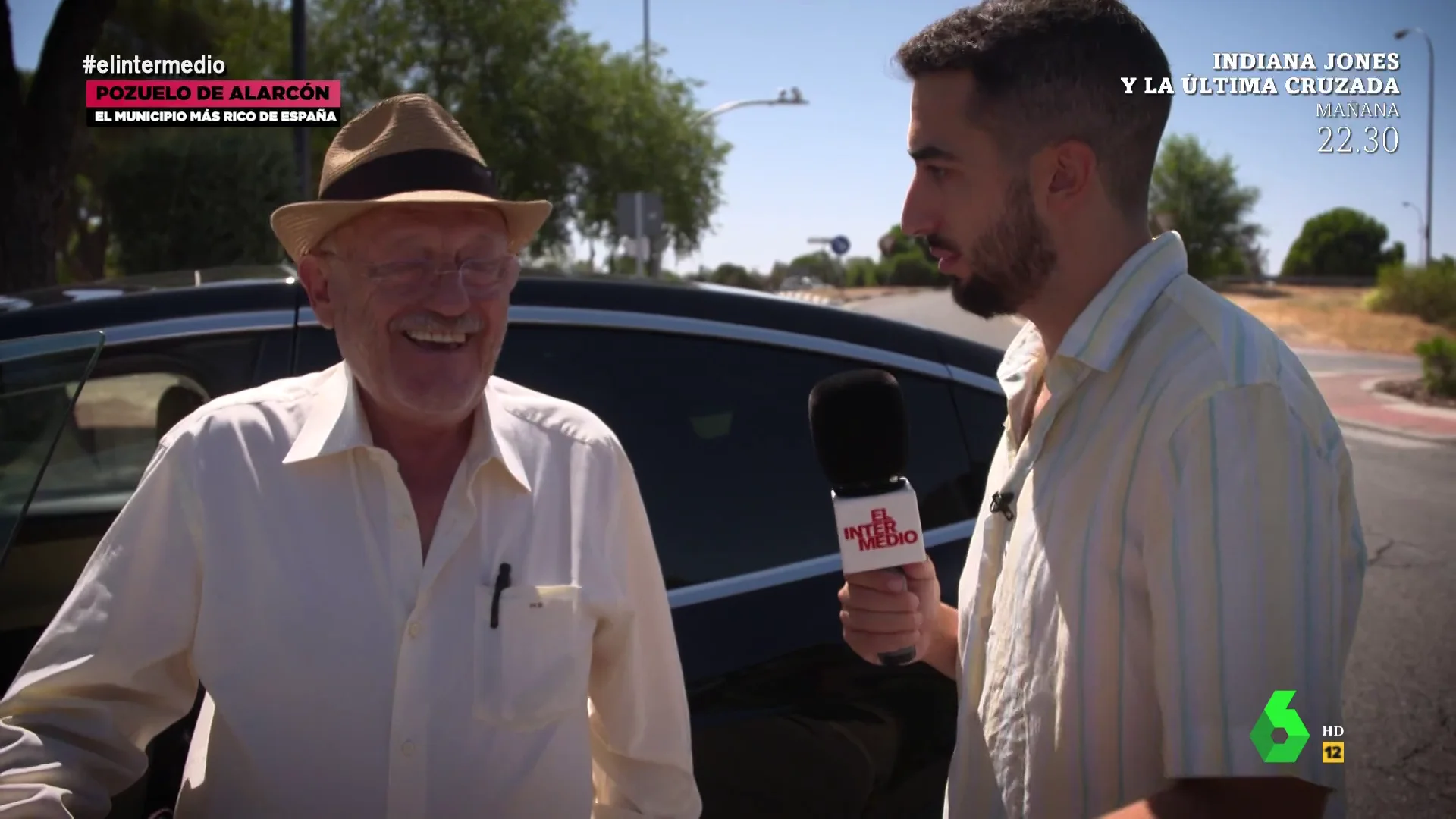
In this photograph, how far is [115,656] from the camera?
1.79 m

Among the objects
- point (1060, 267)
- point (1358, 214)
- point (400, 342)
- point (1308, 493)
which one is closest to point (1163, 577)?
point (1308, 493)

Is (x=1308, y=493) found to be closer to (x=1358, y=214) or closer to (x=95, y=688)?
(x=95, y=688)

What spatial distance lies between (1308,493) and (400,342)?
1418 mm

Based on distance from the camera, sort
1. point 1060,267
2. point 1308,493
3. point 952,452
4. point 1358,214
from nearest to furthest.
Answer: point 1308,493
point 1060,267
point 952,452
point 1358,214

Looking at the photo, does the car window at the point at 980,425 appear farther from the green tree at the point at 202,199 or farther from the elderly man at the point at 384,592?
the green tree at the point at 202,199

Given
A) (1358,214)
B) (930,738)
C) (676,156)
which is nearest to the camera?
(930,738)

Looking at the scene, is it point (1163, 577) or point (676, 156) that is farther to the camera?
point (676, 156)

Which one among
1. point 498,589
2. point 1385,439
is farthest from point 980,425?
point 1385,439

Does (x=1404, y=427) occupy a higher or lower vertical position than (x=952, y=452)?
lower

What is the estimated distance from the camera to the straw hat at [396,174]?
1.97 m

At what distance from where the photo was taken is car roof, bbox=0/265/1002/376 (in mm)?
2389

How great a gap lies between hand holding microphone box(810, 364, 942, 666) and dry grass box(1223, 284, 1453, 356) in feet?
90.7

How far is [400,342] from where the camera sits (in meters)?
1.99

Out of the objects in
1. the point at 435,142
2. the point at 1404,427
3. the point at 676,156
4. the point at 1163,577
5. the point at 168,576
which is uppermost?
the point at 676,156
